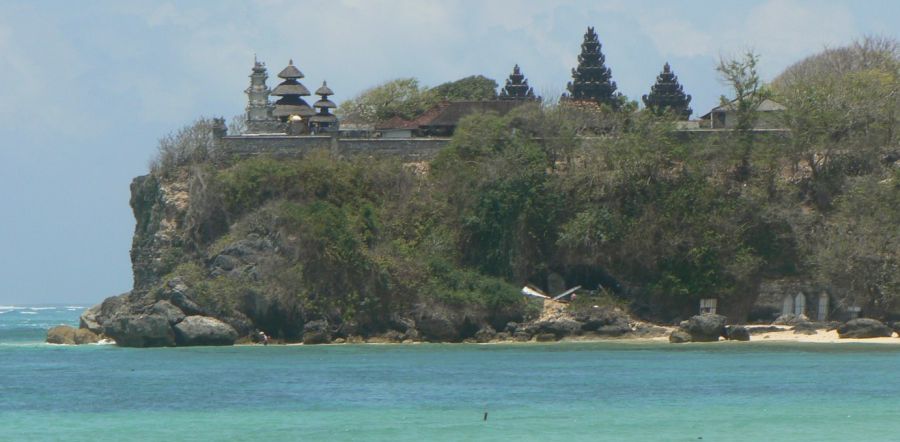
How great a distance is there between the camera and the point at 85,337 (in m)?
59.8

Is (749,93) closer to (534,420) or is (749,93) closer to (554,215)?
(554,215)

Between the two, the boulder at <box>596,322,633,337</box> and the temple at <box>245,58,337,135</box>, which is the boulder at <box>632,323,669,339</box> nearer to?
the boulder at <box>596,322,633,337</box>

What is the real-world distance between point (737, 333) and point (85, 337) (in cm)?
2272

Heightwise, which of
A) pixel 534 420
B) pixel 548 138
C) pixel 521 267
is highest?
pixel 548 138

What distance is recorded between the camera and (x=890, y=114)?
58.0 metres

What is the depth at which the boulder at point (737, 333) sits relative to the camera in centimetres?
5147

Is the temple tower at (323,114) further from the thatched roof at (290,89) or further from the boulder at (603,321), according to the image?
the boulder at (603,321)

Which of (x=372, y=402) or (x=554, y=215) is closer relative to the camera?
(x=372, y=402)

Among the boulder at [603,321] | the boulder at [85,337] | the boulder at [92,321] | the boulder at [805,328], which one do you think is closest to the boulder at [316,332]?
the boulder at [603,321]

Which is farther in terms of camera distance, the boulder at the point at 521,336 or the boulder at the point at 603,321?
the boulder at the point at 521,336

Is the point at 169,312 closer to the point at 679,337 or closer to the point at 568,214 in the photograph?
the point at 568,214

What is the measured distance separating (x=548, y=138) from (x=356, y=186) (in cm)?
678

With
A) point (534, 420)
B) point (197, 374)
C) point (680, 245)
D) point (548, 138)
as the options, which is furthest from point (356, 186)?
point (534, 420)

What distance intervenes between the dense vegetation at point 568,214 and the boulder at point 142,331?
177 cm
